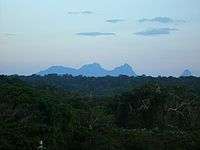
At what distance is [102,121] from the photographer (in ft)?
133

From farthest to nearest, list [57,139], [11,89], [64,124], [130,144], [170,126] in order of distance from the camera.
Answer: [170,126]
[11,89]
[64,124]
[130,144]
[57,139]

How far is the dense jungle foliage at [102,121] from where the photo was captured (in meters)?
27.6

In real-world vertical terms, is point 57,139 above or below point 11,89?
below

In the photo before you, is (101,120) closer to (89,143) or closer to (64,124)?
(64,124)

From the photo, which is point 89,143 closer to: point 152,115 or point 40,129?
point 40,129

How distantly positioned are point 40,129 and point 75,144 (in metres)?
2.19

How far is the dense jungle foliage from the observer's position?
2762 centimetres

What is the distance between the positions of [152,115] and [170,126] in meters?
2.26

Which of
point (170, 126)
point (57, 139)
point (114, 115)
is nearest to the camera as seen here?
point (57, 139)

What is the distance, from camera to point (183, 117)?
1775 inches

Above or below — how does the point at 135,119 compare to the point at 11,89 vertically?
below

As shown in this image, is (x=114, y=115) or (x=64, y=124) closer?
(x=64, y=124)

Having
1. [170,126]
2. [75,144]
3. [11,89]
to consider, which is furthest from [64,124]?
[170,126]

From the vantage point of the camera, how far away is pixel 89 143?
28031 mm
